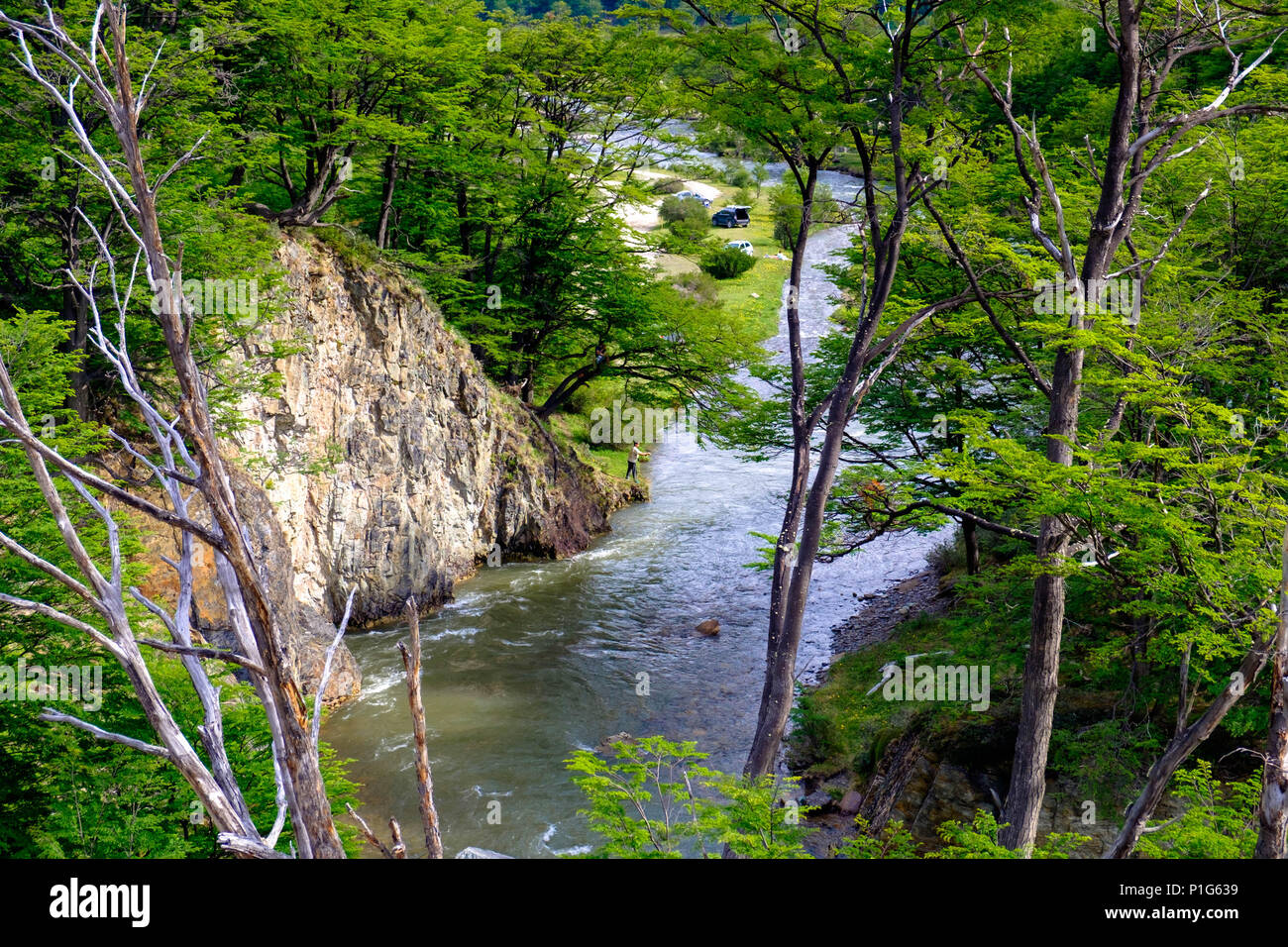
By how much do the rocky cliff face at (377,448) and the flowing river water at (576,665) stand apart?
3.60ft

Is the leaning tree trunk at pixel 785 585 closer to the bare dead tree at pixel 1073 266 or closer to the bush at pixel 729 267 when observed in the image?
the bare dead tree at pixel 1073 266

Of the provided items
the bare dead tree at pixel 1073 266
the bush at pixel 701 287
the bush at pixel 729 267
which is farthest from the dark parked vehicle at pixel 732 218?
the bare dead tree at pixel 1073 266

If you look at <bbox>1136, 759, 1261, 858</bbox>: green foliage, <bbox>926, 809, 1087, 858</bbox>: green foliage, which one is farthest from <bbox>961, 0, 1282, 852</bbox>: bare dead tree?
<bbox>1136, 759, 1261, 858</bbox>: green foliage

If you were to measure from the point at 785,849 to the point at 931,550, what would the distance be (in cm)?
1680

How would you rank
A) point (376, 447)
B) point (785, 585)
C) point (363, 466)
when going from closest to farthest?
point (785, 585) → point (363, 466) → point (376, 447)

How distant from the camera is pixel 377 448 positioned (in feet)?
59.5

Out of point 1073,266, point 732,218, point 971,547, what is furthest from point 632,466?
point 732,218

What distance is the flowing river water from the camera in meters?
13.0

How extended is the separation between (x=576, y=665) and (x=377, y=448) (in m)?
5.93

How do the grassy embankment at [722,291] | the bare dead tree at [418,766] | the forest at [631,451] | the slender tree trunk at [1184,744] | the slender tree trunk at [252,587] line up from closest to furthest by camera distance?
the slender tree trunk at [252,587] → the bare dead tree at [418,766] → the slender tree trunk at [1184,744] → the forest at [631,451] → the grassy embankment at [722,291]

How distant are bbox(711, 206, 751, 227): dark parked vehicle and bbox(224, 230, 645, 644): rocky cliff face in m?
36.4

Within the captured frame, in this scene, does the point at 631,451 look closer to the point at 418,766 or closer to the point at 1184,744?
the point at 1184,744

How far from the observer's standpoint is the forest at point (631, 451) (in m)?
6.43
